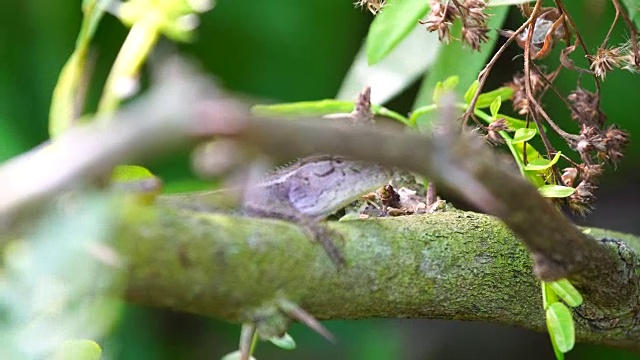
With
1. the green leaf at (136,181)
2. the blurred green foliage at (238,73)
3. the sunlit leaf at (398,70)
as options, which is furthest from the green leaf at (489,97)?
the blurred green foliage at (238,73)

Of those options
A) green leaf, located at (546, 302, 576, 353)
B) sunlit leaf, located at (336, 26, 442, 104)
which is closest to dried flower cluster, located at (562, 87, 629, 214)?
green leaf, located at (546, 302, 576, 353)

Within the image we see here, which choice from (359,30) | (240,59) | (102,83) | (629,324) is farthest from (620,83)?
(102,83)

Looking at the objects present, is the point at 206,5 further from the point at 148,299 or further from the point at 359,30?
the point at 359,30

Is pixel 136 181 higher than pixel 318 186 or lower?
higher

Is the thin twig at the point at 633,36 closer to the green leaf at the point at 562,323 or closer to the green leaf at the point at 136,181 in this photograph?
the green leaf at the point at 562,323

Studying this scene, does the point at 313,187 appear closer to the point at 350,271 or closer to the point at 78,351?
the point at 350,271

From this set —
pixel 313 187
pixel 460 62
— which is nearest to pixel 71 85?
pixel 313 187

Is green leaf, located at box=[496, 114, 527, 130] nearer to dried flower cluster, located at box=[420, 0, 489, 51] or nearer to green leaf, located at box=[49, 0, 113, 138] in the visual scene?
dried flower cluster, located at box=[420, 0, 489, 51]
